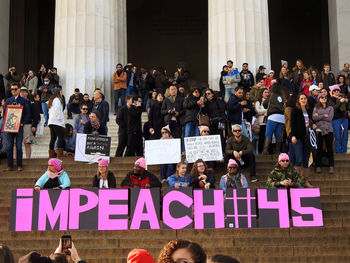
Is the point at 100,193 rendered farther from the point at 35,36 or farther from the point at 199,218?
the point at 35,36

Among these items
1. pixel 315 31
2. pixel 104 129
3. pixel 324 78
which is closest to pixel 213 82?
pixel 324 78

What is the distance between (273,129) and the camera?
1390 centimetres

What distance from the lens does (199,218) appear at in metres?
9.95

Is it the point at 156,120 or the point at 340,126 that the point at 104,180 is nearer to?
the point at 156,120

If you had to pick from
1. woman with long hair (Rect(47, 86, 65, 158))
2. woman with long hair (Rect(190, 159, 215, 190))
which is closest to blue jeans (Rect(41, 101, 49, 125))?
woman with long hair (Rect(47, 86, 65, 158))

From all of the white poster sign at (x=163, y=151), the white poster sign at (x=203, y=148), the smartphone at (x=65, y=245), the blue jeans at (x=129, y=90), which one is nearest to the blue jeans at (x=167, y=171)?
the white poster sign at (x=163, y=151)

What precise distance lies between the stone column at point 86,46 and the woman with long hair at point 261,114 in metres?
6.43

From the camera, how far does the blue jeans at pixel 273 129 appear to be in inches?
545

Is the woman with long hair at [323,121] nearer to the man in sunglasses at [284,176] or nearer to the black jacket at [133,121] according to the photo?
the man in sunglasses at [284,176]

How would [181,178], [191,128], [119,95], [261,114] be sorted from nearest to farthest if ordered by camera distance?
1. [181,178]
2. [191,128]
3. [261,114]
4. [119,95]

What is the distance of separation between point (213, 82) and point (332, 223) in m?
10.4

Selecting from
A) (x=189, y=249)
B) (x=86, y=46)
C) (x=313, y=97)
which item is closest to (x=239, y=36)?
(x=86, y=46)

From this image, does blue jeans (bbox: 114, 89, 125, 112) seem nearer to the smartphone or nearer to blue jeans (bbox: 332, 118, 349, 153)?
blue jeans (bbox: 332, 118, 349, 153)

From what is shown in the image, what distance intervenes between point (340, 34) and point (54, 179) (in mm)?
15008
